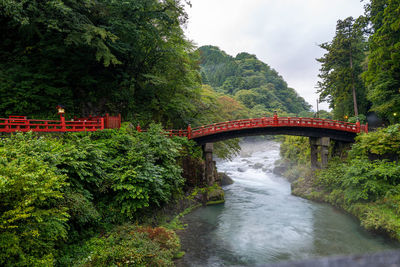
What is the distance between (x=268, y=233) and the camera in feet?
44.0

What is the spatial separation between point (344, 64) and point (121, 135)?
26.2 m

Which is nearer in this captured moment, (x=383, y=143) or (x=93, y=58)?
(x=383, y=143)

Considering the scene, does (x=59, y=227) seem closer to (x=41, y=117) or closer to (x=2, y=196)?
(x=2, y=196)

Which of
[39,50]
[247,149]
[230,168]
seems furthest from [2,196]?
[247,149]

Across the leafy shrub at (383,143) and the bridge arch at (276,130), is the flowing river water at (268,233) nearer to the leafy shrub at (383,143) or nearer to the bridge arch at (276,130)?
the bridge arch at (276,130)

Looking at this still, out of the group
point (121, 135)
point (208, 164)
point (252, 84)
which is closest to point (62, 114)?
point (121, 135)

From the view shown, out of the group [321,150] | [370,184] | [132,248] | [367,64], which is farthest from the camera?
[367,64]

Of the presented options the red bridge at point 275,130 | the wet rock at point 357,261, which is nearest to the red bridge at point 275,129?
the red bridge at point 275,130

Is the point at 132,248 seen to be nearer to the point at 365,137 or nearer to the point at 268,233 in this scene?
the point at 268,233

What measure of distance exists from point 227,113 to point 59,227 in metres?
23.7

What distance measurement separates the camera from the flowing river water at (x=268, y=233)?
10672 millimetres

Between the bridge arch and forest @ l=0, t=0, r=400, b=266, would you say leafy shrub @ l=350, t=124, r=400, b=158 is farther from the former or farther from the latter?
the bridge arch

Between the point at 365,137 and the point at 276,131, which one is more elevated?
the point at 276,131

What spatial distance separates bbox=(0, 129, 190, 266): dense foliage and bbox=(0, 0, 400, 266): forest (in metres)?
0.05
